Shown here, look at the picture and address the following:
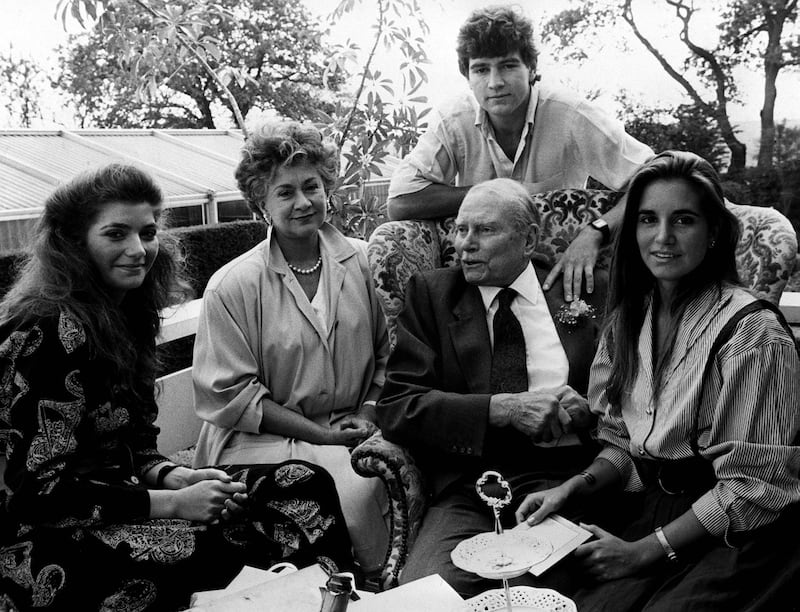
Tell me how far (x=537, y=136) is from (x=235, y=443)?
1653 millimetres

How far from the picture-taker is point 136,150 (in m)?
11.4

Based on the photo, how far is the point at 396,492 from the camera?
220cm

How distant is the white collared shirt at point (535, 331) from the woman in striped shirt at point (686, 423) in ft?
0.53

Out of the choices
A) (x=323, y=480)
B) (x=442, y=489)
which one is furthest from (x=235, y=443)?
(x=442, y=489)

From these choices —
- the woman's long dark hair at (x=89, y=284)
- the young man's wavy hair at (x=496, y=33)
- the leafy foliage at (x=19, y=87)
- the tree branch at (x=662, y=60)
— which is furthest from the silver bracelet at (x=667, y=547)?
the leafy foliage at (x=19, y=87)

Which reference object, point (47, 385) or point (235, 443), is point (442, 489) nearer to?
point (235, 443)

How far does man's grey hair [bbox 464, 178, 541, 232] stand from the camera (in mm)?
2393

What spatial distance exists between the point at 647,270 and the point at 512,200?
497 millimetres

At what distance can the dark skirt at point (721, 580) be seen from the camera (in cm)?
165

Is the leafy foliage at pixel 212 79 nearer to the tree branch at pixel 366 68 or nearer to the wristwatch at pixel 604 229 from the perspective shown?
the tree branch at pixel 366 68

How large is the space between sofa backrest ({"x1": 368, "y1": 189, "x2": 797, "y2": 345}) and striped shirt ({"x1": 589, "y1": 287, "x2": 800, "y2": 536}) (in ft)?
2.08

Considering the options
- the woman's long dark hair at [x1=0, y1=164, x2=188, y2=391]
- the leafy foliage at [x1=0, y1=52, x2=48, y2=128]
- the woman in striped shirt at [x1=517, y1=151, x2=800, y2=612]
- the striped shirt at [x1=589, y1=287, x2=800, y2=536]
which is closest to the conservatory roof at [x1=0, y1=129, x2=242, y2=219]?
the leafy foliage at [x1=0, y1=52, x2=48, y2=128]

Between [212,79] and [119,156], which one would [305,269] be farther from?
[212,79]

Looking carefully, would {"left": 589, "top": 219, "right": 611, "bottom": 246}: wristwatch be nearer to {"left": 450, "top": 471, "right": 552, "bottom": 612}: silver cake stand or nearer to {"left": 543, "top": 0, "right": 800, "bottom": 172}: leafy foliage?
{"left": 450, "top": 471, "right": 552, "bottom": 612}: silver cake stand
